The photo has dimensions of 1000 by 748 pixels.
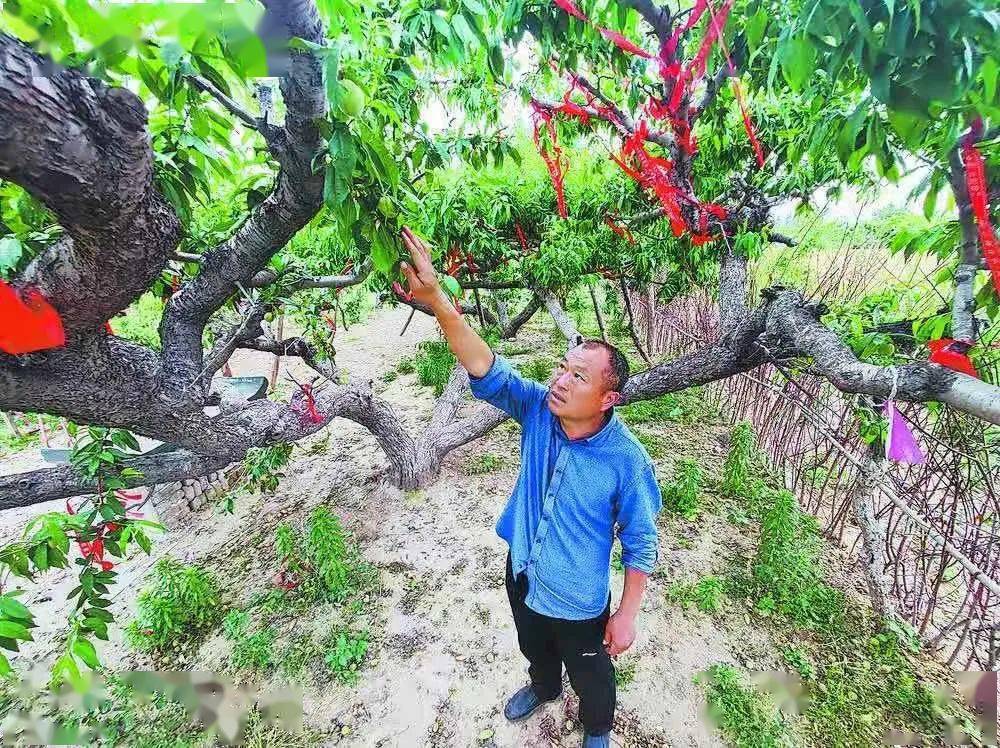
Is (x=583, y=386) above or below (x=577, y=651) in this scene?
above

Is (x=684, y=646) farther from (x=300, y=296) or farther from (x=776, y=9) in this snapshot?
(x=300, y=296)

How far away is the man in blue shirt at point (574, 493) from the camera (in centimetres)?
149

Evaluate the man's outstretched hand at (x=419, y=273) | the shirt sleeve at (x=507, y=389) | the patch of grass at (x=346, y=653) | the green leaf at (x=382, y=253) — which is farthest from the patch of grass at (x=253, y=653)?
the green leaf at (x=382, y=253)

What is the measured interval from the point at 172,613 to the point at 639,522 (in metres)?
3.20

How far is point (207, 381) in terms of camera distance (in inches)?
85.9

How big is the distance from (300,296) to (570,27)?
2986 mm

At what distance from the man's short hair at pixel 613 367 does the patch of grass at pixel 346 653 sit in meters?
2.47

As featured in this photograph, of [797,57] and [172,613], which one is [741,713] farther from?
[172,613]

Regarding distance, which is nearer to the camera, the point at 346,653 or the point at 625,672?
the point at 625,672

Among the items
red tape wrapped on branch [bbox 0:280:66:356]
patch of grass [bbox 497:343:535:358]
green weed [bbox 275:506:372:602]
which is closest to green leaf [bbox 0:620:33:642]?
Result: red tape wrapped on branch [bbox 0:280:66:356]

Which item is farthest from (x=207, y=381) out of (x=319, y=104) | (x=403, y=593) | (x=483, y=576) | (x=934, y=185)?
(x=934, y=185)

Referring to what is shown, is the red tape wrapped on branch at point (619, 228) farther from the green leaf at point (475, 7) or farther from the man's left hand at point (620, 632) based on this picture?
the man's left hand at point (620, 632)

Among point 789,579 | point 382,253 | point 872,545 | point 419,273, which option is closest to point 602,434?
point 419,273

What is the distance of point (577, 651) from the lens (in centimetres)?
179
